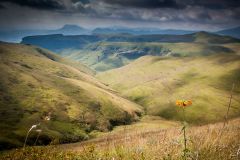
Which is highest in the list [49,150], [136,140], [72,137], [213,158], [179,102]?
[179,102]

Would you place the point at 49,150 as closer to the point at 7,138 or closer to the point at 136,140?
the point at 136,140

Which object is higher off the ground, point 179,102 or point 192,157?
point 179,102

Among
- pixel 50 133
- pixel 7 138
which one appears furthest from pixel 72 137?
pixel 7 138

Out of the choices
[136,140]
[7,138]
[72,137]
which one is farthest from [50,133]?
[136,140]

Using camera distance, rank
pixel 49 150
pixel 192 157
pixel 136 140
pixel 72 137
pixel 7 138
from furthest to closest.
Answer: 1. pixel 72 137
2. pixel 7 138
3. pixel 136 140
4. pixel 49 150
5. pixel 192 157

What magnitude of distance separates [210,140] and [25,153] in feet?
18.8

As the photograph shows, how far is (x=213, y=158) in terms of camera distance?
717cm

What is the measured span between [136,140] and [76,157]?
3991 millimetres

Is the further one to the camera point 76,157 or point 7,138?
point 7,138

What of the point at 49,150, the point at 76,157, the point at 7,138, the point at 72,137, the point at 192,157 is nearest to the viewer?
the point at 192,157

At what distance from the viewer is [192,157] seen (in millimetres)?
6898

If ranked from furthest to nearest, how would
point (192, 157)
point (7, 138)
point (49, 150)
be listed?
point (7, 138) < point (49, 150) < point (192, 157)

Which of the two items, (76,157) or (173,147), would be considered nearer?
(76,157)

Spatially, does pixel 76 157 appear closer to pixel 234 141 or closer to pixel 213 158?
pixel 213 158
